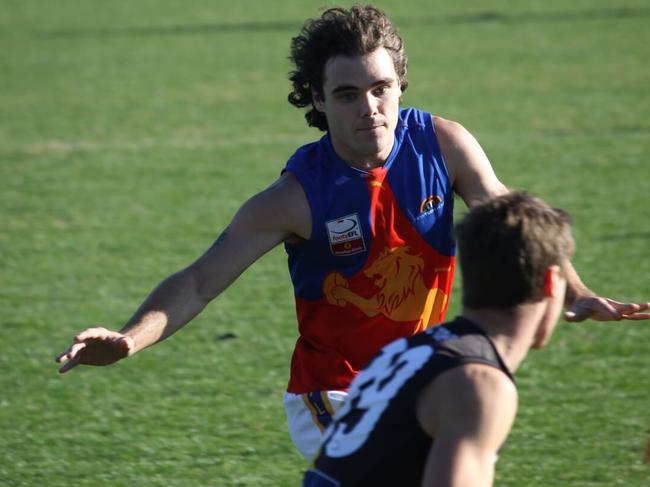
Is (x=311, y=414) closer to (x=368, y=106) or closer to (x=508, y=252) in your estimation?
(x=368, y=106)

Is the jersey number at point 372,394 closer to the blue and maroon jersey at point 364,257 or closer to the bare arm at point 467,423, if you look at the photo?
the bare arm at point 467,423

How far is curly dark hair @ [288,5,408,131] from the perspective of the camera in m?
4.23

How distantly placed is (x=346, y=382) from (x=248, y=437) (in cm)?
208

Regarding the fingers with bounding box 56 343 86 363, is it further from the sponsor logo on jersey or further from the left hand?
the left hand

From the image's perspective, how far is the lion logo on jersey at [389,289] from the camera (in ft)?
13.7

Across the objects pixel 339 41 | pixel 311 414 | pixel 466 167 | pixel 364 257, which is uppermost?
pixel 339 41

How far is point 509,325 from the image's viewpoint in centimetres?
302

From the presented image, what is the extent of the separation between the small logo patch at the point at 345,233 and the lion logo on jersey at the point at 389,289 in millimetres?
99

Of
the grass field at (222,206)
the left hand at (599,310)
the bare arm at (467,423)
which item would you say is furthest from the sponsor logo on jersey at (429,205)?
the grass field at (222,206)

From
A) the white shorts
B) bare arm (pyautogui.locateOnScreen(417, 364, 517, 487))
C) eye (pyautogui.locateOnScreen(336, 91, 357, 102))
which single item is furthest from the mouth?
bare arm (pyautogui.locateOnScreen(417, 364, 517, 487))

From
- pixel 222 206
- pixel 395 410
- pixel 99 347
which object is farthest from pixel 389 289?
pixel 222 206

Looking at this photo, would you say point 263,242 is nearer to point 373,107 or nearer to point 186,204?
point 373,107

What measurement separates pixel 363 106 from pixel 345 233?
1.45 ft

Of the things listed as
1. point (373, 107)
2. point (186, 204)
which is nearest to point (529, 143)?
point (186, 204)
